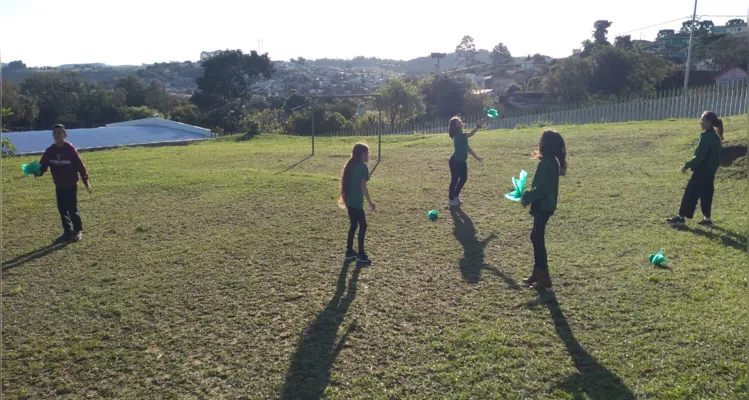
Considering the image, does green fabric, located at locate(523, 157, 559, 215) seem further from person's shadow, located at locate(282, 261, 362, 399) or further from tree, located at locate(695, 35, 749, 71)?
tree, located at locate(695, 35, 749, 71)

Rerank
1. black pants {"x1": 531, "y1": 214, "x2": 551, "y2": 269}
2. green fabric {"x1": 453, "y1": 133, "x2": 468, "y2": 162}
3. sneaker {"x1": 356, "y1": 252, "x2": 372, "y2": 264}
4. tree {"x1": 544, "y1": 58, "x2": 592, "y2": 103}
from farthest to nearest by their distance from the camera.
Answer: tree {"x1": 544, "y1": 58, "x2": 592, "y2": 103} → green fabric {"x1": 453, "y1": 133, "x2": 468, "y2": 162} → sneaker {"x1": 356, "y1": 252, "x2": 372, "y2": 264} → black pants {"x1": 531, "y1": 214, "x2": 551, "y2": 269}

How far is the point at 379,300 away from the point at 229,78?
44.1m

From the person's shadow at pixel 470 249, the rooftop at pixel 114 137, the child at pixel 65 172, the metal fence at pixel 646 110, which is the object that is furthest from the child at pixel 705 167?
the rooftop at pixel 114 137

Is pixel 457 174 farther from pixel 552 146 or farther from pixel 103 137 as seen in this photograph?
pixel 103 137

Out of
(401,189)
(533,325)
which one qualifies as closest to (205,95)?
(401,189)

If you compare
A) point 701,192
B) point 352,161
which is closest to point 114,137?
point 352,161

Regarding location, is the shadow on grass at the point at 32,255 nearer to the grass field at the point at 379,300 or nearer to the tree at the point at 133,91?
the grass field at the point at 379,300

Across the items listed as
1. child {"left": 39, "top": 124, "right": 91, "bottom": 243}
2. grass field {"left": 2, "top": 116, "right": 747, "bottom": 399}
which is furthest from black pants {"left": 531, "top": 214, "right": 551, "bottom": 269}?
child {"left": 39, "top": 124, "right": 91, "bottom": 243}

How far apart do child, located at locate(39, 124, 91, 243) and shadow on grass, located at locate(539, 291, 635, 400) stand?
7797 millimetres

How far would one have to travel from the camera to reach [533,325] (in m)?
5.22

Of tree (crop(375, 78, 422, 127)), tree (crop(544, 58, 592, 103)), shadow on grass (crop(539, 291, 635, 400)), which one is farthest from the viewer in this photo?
tree (crop(375, 78, 422, 127))

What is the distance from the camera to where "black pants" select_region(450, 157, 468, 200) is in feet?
33.2

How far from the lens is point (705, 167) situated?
8070 mm

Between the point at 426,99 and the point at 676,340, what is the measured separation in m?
40.4
